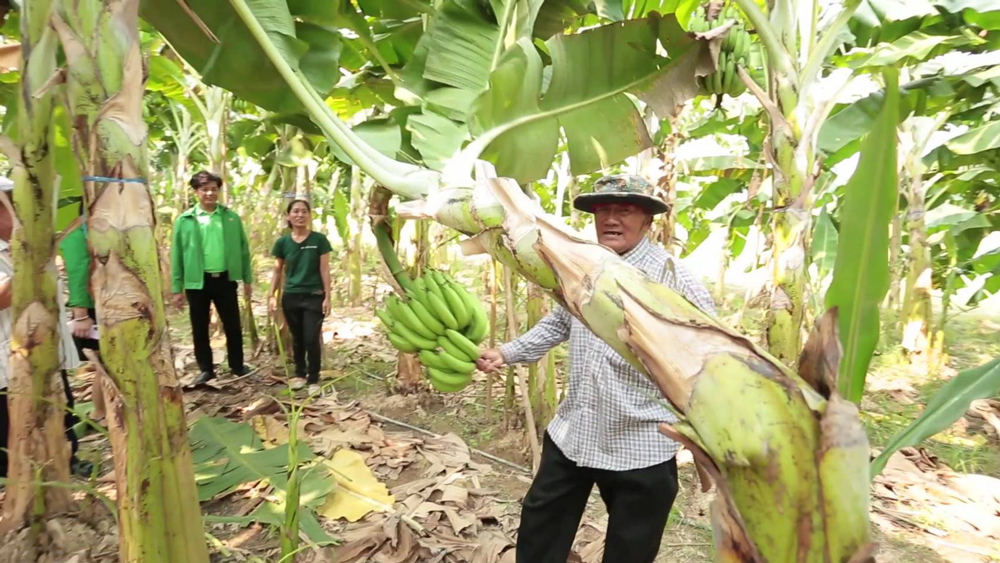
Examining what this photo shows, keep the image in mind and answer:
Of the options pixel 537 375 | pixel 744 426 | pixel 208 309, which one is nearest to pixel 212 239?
pixel 208 309

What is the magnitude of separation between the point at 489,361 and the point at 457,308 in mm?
205

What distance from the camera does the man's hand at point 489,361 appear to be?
1685 mm

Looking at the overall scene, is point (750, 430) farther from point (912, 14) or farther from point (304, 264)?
point (304, 264)

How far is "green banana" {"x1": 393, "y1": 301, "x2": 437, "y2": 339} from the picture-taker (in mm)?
1746

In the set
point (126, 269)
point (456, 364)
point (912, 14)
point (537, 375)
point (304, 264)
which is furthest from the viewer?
point (304, 264)

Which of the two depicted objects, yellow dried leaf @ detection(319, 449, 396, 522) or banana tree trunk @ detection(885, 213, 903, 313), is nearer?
yellow dried leaf @ detection(319, 449, 396, 522)

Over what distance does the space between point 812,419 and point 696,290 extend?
95 centimetres

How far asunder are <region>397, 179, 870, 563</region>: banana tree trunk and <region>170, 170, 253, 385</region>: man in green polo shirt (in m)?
3.90

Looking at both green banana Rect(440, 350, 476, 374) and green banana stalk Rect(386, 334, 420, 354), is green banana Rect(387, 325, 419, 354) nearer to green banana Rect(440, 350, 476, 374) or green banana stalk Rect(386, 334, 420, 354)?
green banana stalk Rect(386, 334, 420, 354)

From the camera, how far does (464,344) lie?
171 cm

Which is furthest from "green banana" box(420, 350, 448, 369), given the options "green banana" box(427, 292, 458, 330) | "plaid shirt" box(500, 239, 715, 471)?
"plaid shirt" box(500, 239, 715, 471)

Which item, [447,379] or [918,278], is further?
[918,278]

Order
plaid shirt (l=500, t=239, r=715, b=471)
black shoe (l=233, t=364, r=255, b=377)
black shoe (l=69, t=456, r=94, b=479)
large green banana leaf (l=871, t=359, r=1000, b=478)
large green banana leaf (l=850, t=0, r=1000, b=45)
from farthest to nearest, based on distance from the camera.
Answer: black shoe (l=233, t=364, r=255, b=377)
large green banana leaf (l=850, t=0, r=1000, b=45)
black shoe (l=69, t=456, r=94, b=479)
plaid shirt (l=500, t=239, r=715, b=471)
large green banana leaf (l=871, t=359, r=1000, b=478)

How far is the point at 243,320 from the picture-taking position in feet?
18.5
